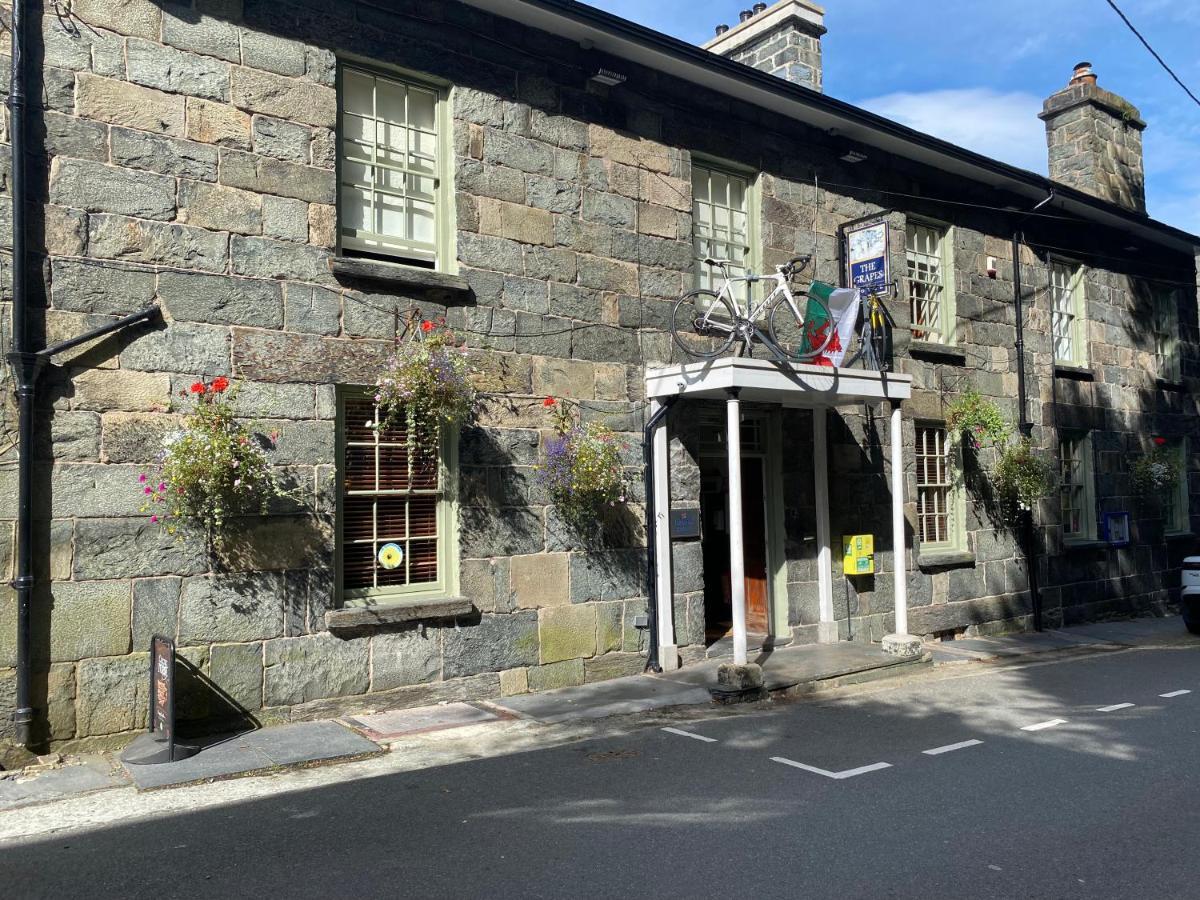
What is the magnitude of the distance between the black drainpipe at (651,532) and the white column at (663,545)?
2 centimetres

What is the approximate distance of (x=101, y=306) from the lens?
7316 mm

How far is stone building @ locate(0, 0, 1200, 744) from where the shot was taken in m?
7.27

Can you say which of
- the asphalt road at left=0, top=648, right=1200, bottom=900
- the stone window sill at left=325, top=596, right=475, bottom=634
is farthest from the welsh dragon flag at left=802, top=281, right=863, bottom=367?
the stone window sill at left=325, top=596, right=475, bottom=634

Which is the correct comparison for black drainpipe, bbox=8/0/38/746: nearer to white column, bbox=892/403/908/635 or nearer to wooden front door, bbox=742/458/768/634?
wooden front door, bbox=742/458/768/634

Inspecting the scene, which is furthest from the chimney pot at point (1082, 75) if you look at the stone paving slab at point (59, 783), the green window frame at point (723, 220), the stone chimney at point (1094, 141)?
the stone paving slab at point (59, 783)

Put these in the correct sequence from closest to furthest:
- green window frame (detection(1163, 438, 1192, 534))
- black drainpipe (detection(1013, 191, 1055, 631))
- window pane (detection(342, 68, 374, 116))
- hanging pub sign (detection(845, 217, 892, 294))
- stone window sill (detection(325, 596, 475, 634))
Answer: stone window sill (detection(325, 596, 475, 634))
window pane (detection(342, 68, 374, 116))
hanging pub sign (detection(845, 217, 892, 294))
black drainpipe (detection(1013, 191, 1055, 631))
green window frame (detection(1163, 438, 1192, 534))

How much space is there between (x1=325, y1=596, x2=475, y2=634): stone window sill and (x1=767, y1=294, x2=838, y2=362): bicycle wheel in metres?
4.23

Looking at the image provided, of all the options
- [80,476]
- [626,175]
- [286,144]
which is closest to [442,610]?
[80,476]

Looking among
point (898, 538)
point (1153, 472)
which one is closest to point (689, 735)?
point (898, 538)

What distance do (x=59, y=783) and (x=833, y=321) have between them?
27.2ft

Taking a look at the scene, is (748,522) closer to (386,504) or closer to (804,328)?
(804,328)

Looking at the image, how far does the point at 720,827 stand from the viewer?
18.0 feet

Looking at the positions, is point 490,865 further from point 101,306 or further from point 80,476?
point 101,306

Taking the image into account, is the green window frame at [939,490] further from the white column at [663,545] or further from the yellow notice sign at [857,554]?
the white column at [663,545]
